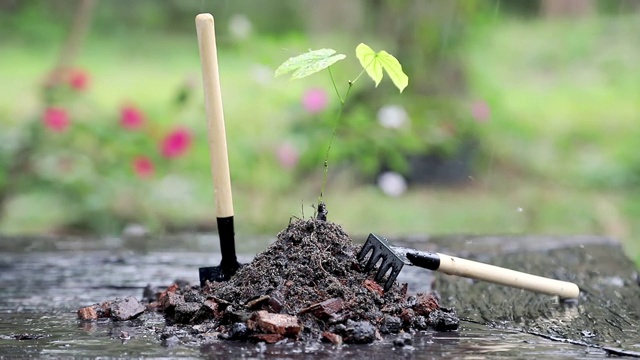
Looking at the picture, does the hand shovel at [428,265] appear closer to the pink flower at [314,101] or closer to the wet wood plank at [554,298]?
the wet wood plank at [554,298]

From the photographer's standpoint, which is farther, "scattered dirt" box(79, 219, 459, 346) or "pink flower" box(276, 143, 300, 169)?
"pink flower" box(276, 143, 300, 169)

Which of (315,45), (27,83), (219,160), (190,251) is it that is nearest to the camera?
(219,160)

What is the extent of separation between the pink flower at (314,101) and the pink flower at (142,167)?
1.08 m

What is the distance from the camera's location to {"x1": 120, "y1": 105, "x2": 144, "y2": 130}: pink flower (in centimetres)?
546

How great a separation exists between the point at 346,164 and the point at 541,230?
1536mm

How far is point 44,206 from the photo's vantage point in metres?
5.65

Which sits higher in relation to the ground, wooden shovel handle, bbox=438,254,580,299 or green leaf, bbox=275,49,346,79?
green leaf, bbox=275,49,346,79

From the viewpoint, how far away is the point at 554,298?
2.58m

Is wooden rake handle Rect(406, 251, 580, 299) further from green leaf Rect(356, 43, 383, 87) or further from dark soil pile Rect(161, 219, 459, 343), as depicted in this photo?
green leaf Rect(356, 43, 383, 87)

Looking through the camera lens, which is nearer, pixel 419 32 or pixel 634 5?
pixel 419 32

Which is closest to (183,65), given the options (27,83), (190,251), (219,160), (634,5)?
(27,83)

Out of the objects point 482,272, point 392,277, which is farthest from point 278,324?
point 482,272

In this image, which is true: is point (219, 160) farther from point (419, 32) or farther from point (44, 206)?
point (419, 32)

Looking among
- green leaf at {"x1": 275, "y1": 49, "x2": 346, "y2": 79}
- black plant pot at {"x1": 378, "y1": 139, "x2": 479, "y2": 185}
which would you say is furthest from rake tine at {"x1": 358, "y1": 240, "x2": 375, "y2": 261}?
black plant pot at {"x1": 378, "y1": 139, "x2": 479, "y2": 185}
